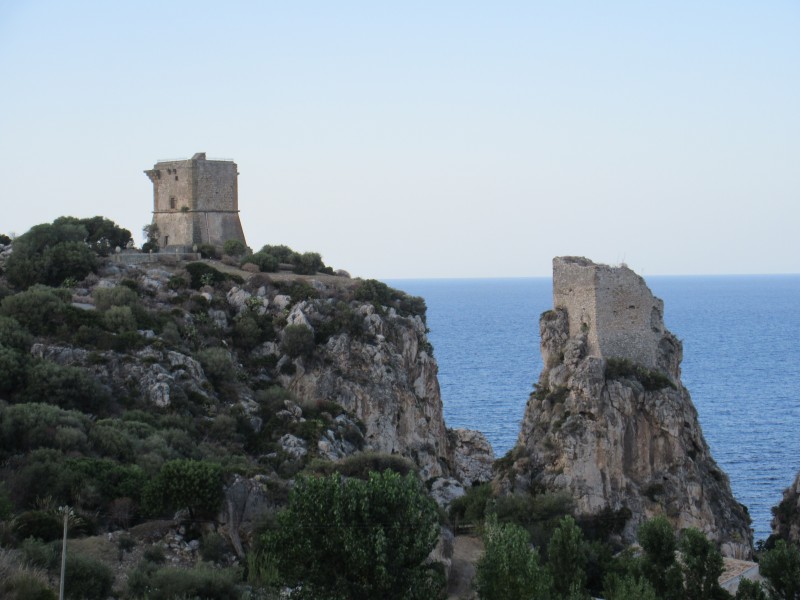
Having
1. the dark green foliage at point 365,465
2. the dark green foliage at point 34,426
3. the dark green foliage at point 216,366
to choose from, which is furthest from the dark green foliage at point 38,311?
the dark green foliage at point 365,465

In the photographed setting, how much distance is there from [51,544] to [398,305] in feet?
88.9

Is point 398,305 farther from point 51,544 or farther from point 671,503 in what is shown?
point 51,544

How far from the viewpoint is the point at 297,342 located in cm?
4153

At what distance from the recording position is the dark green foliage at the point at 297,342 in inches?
1634

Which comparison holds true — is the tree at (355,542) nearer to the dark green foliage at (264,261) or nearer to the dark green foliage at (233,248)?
the dark green foliage at (264,261)

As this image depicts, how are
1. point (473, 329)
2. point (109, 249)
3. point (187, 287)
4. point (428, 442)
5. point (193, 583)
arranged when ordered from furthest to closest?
point (473, 329), point (109, 249), point (187, 287), point (428, 442), point (193, 583)

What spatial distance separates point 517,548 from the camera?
2186 centimetres

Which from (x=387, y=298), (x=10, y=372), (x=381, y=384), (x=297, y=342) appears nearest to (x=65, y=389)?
(x=10, y=372)

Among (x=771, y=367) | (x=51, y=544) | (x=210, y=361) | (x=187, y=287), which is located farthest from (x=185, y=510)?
(x=771, y=367)

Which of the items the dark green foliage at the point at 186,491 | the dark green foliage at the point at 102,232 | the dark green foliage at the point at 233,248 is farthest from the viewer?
the dark green foliage at the point at 233,248

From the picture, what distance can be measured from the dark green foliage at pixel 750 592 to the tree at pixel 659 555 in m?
1.52

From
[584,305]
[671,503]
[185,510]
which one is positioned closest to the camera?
[185,510]

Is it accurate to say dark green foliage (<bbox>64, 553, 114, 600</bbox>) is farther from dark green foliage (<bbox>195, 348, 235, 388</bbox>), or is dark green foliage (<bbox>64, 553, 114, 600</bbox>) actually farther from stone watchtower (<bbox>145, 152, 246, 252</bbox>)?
stone watchtower (<bbox>145, 152, 246, 252</bbox>)

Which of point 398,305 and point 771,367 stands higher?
point 398,305
